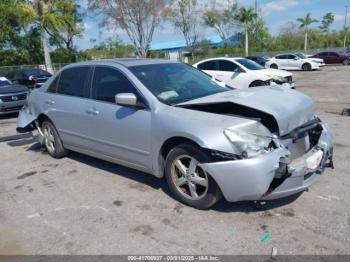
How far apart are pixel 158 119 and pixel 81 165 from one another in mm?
2213

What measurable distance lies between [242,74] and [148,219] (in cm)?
954

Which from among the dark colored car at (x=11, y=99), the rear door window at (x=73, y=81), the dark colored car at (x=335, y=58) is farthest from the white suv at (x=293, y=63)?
the rear door window at (x=73, y=81)

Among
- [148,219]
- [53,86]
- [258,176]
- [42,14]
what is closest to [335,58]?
[42,14]

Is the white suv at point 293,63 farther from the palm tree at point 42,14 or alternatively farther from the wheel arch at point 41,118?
the wheel arch at point 41,118

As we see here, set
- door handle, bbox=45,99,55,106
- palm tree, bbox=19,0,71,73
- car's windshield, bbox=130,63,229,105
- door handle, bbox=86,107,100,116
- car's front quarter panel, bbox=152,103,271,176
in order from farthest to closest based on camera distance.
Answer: palm tree, bbox=19,0,71,73
door handle, bbox=45,99,55,106
door handle, bbox=86,107,100,116
car's windshield, bbox=130,63,229,105
car's front quarter panel, bbox=152,103,271,176

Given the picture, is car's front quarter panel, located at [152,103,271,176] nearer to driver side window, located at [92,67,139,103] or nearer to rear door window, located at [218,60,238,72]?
driver side window, located at [92,67,139,103]

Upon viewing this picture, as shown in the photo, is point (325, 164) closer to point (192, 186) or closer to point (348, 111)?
point (192, 186)

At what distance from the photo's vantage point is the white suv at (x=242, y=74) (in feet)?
39.2

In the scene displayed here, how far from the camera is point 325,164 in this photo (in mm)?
3922

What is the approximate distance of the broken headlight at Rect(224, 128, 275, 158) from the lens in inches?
130

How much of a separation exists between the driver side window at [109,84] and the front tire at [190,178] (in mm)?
1017

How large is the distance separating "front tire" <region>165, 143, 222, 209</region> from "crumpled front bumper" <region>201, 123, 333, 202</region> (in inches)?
6.2

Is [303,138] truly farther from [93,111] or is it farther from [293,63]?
[293,63]

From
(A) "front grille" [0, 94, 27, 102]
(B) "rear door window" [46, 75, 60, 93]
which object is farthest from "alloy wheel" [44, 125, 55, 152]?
(A) "front grille" [0, 94, 27, 102]
